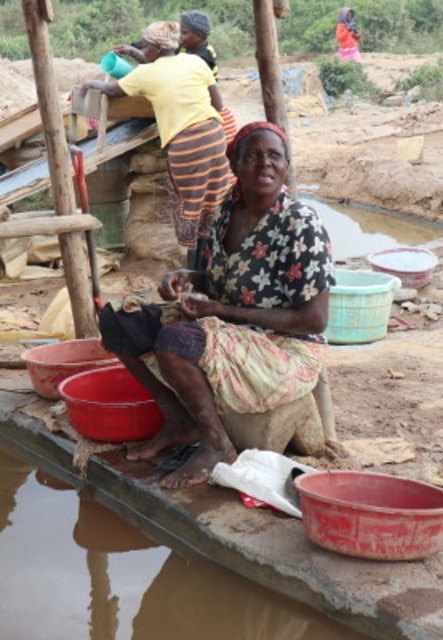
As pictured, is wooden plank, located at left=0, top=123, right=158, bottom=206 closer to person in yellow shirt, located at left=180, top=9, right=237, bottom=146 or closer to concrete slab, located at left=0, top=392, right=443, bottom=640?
person in yellow shirt, located at left=180, top=9, right=237, bottom=146

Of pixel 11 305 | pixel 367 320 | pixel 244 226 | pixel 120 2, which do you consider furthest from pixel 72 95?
pixel 120 2

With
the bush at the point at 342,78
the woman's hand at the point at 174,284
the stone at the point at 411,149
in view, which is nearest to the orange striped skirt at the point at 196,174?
the woman's hand at the point at 174,284

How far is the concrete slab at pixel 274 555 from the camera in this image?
2744 millimetres

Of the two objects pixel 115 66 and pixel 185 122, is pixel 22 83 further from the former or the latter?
pixel 185 122

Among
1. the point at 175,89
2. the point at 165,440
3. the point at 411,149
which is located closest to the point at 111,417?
the point at 165,440

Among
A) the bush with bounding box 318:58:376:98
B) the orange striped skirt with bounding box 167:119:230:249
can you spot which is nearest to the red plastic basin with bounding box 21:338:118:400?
the orange striped skirt with bounding box 167:119:230:249

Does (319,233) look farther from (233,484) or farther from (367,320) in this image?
(367,320)

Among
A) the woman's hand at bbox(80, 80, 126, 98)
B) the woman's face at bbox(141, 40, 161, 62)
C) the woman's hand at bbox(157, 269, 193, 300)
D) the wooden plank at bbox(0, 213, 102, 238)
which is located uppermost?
the woman's face at bbox(141, 40, 161, 62)

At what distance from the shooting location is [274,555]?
307cm

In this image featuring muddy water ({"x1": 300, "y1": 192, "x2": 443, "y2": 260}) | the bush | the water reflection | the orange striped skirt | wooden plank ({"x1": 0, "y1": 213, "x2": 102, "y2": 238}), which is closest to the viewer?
the water reflection

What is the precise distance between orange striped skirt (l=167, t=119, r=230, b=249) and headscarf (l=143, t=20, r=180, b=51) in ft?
1.83

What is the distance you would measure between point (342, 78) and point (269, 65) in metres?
15.9

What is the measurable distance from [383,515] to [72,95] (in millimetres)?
5527

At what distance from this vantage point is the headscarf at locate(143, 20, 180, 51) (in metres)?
6.39
